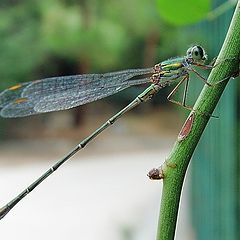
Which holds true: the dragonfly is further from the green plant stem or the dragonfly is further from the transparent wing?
the green plant stem

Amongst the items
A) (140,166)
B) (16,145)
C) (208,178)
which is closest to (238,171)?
(208,178)

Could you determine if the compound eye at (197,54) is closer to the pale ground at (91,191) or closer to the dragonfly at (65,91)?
the dragonfly at (65,91)

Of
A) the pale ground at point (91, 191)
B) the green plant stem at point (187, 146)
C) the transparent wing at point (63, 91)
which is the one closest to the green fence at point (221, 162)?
the pale ground at point (91, 191)

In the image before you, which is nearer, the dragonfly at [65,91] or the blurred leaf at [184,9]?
the blurred leaf at [184,9]

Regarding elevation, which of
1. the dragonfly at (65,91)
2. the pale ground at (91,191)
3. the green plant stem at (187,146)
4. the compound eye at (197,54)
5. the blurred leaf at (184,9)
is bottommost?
the green plant stem at (187,146)

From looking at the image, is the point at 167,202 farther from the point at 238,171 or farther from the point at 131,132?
the point at 131,132

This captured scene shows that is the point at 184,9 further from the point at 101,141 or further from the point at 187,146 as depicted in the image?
the point at 101,141
